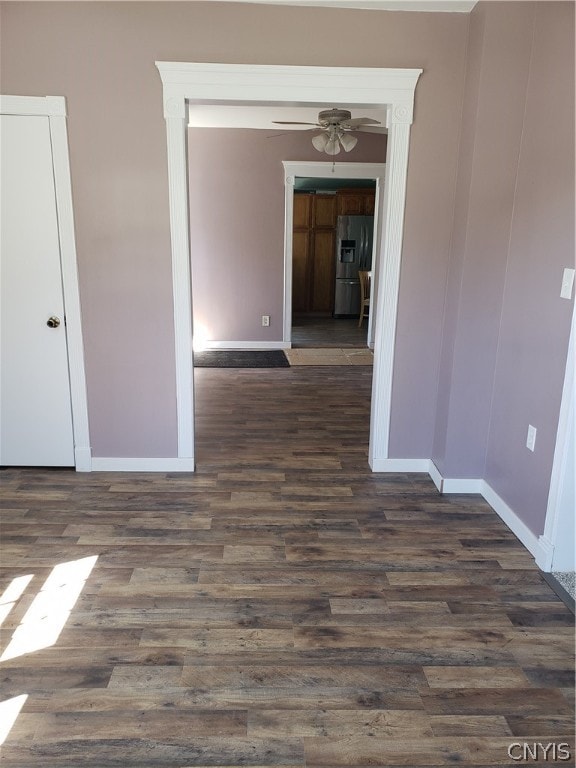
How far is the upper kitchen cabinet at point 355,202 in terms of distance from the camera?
31.4 ft

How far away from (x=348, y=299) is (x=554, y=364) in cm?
761

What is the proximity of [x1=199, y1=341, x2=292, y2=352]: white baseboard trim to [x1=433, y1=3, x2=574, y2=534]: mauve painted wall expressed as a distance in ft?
12.9

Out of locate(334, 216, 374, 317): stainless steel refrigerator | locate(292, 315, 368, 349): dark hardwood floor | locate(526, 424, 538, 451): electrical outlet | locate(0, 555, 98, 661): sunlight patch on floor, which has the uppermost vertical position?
locate(334, 216, 374, 317): stainless steel refrigerator

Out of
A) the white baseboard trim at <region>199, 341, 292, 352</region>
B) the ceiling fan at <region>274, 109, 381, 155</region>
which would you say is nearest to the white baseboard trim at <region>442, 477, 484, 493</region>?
the ceiling fan at <region>274, 109, 381, 155</region>

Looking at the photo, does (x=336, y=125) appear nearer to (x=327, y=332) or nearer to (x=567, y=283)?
(x=567, y=283)

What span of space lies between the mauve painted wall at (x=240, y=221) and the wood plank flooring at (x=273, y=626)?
369 centimetres

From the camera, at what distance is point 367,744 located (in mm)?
1662

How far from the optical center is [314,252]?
9898mm

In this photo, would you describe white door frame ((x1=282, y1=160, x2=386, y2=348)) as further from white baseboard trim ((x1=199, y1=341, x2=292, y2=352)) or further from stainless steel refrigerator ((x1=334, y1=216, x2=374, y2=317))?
stainless steel refrigerator ((x1=334, y1=216, x2=374, y2=317))

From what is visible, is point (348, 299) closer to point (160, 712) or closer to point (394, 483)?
point (394, 483)

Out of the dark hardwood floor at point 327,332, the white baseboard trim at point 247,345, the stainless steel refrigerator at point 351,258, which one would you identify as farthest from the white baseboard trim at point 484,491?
the stainless steel refrigerator at point 351,258

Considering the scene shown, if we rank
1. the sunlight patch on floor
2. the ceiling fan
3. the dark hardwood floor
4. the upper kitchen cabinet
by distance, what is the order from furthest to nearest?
the upper kitchen cabinet < the dark hardwood floor < the ceiling fan < the sunlight patch on floor

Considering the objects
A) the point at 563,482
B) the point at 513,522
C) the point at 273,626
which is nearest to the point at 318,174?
the point at 513,522

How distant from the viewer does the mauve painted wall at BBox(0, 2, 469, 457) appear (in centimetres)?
290
